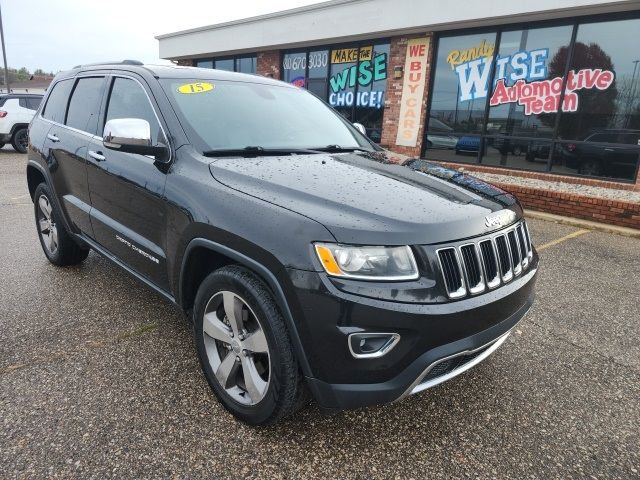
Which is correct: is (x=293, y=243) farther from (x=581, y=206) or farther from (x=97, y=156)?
(x=581, y=206)

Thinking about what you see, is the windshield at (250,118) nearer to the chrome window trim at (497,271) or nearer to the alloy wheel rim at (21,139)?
the chrome window trim at (497,271)

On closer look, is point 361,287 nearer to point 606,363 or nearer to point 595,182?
point 606,363

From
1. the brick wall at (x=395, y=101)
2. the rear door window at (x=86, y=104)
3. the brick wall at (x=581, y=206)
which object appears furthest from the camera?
the brick wall at (x=395, y=101)

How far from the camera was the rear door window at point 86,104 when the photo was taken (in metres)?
3.39

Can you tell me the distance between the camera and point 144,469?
6.38ft

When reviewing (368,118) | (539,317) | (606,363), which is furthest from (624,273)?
(368,118)

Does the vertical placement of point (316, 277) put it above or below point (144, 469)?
above

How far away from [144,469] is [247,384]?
1.80ft

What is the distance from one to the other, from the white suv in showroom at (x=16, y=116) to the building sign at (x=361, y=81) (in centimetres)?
939

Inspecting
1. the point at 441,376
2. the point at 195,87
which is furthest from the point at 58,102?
the point at 441,376

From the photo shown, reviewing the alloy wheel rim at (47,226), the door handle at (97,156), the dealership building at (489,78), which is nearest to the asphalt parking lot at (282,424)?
the alloy wheel rim at (47,226)

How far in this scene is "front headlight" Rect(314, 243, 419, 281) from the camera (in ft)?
5.81

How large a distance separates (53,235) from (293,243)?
334 centimetres

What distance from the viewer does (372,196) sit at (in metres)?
2.07
